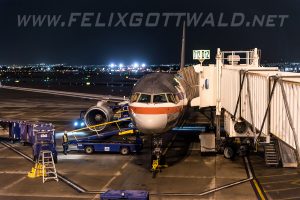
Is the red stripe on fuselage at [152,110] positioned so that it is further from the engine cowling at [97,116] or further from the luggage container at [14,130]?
the luggage container at [14,130]

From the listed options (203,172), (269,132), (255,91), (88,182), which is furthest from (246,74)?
(88,182)

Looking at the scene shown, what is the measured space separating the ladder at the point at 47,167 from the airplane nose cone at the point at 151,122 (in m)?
4.98

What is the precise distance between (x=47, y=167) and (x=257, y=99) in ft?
38.9

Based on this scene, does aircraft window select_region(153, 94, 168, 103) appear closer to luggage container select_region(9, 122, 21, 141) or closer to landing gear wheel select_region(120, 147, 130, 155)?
landing gear wheel select_region(120, 147, 130, 155)

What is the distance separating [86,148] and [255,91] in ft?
47.1

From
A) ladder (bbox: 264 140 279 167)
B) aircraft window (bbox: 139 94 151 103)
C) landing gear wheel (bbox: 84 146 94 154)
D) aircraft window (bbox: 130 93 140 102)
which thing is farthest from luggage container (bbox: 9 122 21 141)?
ladder (bbox: 264 140 279 167)

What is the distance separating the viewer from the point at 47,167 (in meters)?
22.0

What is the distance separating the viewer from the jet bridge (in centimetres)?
1120

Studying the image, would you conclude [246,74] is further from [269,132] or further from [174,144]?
[174,144]

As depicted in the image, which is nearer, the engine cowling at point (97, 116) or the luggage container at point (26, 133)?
the luggage container at point (26, 133)

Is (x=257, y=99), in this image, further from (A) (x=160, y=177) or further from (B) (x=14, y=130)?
(B) (x=14, y=130)

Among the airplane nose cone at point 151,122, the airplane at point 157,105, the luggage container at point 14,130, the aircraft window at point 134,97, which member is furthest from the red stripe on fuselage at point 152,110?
the luggage container at point 14,130

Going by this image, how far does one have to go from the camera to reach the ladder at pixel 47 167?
833 inches

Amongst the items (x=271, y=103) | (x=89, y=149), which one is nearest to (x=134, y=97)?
(x=89, y=149)
